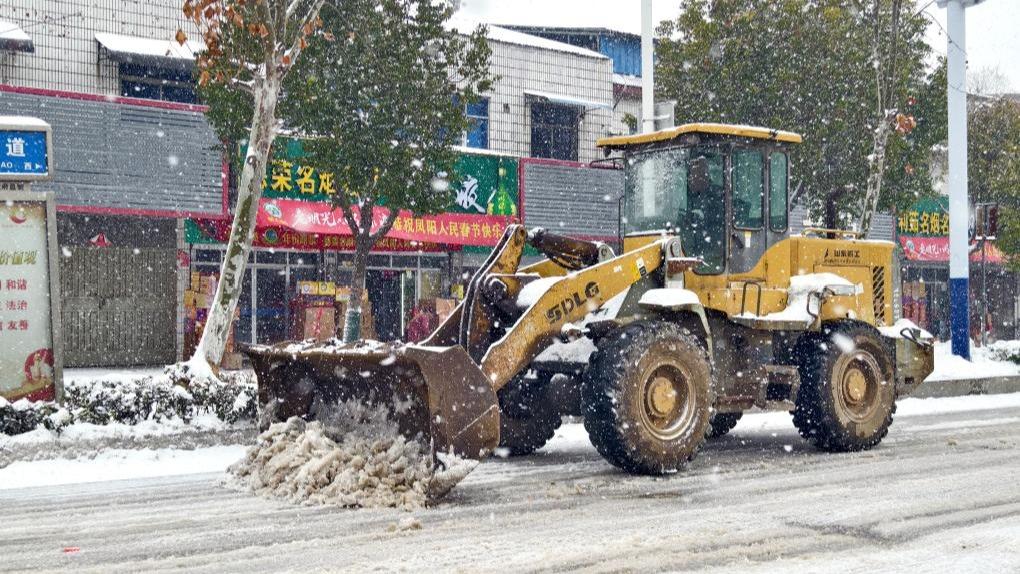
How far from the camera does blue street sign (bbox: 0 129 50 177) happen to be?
1053 centimetres

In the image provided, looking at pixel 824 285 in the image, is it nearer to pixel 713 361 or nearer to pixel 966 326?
pixel 713 361

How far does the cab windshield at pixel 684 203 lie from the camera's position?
9.56 meters

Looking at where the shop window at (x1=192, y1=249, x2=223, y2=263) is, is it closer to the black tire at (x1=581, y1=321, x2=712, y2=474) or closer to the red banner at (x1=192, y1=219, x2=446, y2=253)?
the red banner at (x1=192, y1=219, x2=446, y2=253)

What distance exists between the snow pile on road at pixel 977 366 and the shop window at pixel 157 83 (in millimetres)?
14631

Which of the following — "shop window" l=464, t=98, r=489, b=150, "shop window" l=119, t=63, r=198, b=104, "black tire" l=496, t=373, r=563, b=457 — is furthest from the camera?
"shop window" l=464, t=98, r=489, b=150

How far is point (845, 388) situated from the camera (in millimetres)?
10273

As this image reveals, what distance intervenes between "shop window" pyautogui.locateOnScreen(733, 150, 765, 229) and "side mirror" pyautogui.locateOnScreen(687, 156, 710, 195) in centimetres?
70

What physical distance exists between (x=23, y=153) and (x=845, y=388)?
320 inches

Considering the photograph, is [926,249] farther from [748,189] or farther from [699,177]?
[699,177]

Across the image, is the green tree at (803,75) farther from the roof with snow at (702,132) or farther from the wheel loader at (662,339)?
the roof with snow at (702,132)

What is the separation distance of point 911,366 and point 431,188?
10546 mm

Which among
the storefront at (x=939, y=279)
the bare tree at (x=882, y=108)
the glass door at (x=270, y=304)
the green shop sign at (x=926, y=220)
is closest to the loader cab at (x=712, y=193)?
the bare tree at (x=882, y=108)

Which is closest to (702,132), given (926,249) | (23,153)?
(23,153)

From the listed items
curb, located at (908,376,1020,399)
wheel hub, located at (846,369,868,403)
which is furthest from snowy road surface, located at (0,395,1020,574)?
curb, located at (908,376,1020,399)
